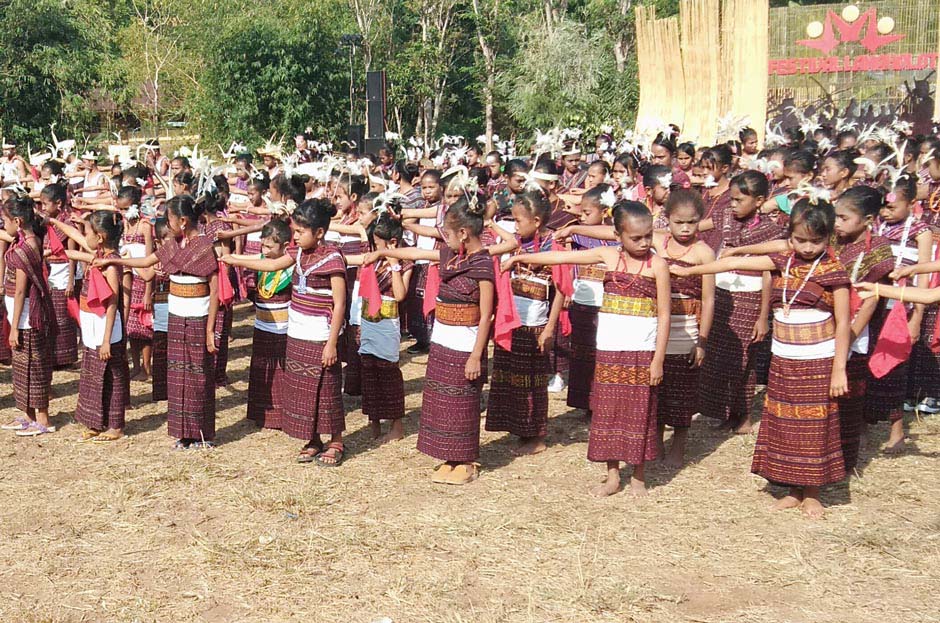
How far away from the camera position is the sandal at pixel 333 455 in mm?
6203

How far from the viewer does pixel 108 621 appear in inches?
167

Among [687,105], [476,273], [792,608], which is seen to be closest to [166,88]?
[687,105]

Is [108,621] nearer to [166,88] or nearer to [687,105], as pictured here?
[687,105]

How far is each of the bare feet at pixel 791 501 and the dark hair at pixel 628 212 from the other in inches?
67.1

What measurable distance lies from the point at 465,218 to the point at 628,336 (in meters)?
1.14

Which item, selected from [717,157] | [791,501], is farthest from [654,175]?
[791,501]

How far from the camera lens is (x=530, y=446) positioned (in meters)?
6.52

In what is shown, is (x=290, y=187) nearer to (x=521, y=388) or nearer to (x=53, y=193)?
(x=53, y=193)

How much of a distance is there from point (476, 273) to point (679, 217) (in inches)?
47.1

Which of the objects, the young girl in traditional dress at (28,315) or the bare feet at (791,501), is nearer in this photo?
the bare feet at (791,501)

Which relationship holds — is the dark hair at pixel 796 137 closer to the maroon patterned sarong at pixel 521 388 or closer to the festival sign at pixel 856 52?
the maroon patterned sarong at pixel 521 388

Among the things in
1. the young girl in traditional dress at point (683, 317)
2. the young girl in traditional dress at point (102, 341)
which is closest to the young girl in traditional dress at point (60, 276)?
the young girl in traditional dress at point (102, 341)

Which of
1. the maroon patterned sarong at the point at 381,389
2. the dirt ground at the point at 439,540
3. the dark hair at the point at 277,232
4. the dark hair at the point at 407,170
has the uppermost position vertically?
the dark hair at the point at 407,170

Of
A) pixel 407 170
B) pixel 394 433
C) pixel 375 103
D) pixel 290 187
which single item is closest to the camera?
pixel 394 433
